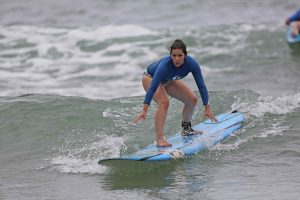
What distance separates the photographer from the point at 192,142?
31.2 feet

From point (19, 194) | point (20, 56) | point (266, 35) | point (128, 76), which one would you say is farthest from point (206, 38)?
point (19, 194)

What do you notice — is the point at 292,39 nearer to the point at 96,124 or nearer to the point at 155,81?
the point at 96,124

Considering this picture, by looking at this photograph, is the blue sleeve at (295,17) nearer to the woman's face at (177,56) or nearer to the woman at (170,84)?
the woman at (170,84)

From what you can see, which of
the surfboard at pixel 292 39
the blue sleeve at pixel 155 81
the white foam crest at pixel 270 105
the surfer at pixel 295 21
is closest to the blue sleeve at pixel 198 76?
the blue sleeve at pixel 155 81

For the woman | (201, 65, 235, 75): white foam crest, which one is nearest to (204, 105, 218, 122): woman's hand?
the woman

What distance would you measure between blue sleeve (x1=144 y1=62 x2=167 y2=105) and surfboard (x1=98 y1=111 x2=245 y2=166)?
73 centimetres

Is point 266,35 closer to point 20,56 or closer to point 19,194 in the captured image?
point 20,56

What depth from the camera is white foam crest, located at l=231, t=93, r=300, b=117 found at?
448 inches

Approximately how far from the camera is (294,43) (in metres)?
17.5

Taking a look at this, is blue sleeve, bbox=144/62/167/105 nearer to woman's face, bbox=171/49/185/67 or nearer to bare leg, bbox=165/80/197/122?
woman's face, bbox=171/49/185/67

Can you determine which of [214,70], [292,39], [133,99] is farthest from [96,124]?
[292,39]

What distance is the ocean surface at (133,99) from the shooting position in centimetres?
847

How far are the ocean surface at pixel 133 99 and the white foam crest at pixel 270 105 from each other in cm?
2

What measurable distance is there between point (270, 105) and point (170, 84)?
302cm
